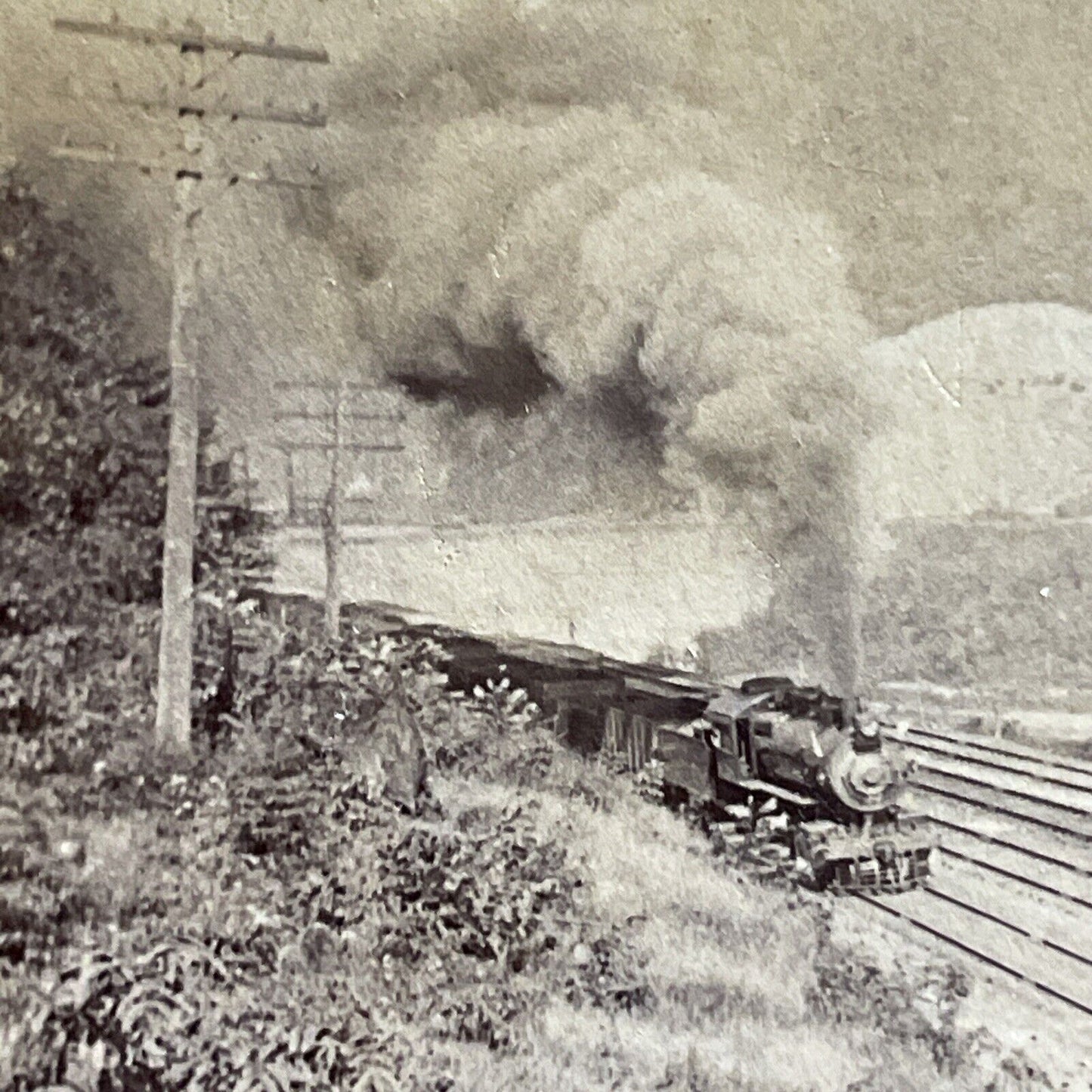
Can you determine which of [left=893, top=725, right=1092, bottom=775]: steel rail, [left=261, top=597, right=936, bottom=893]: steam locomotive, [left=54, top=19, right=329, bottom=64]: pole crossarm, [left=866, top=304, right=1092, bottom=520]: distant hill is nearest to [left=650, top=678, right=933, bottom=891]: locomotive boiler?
[left=261, top=597, right=936, bottom=893]: steam locomotive

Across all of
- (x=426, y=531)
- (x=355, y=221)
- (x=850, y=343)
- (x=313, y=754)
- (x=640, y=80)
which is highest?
(x=640, y=80)

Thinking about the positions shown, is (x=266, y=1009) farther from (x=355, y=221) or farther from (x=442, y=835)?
(x=355, y=221)

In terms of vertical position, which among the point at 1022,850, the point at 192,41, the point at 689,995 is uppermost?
the point at 192,41

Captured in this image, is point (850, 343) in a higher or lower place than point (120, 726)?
higher

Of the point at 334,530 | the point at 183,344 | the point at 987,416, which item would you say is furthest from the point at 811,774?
the point at 183,344

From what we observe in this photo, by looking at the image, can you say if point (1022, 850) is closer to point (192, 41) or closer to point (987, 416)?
point (987, 416)

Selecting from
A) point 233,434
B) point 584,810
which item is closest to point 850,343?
point 584,810

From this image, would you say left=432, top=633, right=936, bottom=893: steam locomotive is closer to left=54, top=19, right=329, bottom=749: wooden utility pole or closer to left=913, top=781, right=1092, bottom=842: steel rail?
left=913, top=781, right=1092, bottom=842: steel rail
